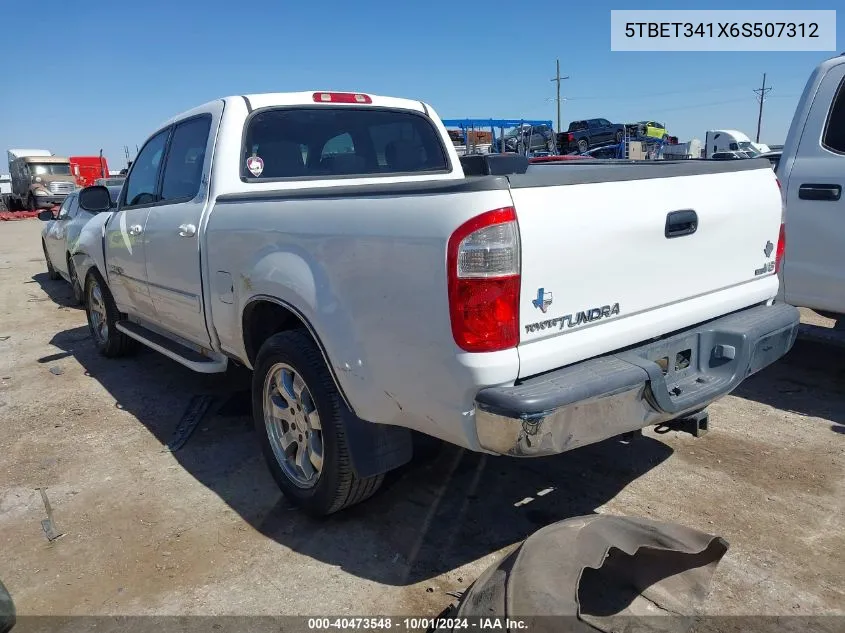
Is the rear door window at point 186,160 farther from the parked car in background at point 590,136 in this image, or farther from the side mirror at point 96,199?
the parked car in background at point 590,136

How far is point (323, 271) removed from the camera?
106 inches

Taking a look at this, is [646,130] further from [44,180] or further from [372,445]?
[372,445]

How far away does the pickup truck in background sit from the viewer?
439 centimetres

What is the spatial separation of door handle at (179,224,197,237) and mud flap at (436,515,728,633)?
94.9 inches

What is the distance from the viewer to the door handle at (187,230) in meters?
3.70

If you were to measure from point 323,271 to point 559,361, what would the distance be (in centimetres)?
100

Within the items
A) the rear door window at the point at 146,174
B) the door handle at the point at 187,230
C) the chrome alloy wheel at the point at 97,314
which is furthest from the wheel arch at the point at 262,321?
the chrome alloy wheel at the point at 97,314

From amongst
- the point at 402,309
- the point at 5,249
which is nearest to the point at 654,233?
the point at 402,309

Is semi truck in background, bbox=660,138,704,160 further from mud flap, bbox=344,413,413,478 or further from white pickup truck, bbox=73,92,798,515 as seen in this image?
mud flap, bbox=344,413,413,478

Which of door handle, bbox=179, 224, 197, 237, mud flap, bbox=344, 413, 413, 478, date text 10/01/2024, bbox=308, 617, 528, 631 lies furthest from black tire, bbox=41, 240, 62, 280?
date text 10/01/2024, bbox=308, 617, 528, 631

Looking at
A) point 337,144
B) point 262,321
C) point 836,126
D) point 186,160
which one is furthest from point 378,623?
point 836,126

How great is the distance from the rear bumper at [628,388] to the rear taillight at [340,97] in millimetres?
2543

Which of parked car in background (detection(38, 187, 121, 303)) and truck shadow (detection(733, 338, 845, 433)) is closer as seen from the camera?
truck shadow (detection(733, 338, 845, 433))

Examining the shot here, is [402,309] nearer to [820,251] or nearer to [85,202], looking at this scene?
[820,251]
